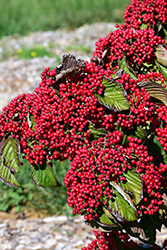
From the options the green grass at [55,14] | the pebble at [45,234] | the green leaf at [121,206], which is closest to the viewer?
the green leaf at [121,206]

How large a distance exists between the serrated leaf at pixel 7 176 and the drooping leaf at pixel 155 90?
0.80 meters

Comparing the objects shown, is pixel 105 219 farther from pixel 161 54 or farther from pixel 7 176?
pixel 161 54

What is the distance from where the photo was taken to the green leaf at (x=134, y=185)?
4.67 feet

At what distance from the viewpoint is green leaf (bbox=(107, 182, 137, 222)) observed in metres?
1.42

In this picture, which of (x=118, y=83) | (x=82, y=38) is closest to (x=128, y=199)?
(x=118, y=83)

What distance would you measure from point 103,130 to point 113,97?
0.55ft

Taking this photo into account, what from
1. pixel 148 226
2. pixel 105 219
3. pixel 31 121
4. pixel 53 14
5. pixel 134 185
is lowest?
pixel 148 226

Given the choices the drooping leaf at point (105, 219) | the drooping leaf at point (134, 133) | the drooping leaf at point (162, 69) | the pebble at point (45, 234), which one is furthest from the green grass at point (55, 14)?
the drooping leaf at point (105, 219)

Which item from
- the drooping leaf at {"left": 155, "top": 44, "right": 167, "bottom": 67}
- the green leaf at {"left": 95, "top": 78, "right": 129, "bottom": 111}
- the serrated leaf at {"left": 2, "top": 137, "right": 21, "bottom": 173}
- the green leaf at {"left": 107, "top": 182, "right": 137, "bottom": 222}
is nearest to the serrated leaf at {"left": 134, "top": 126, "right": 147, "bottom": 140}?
the green leaf at {"left": 95, "top": 78, "right": 129, "bottom": 111}

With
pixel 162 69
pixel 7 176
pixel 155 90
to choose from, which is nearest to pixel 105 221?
pixel 7 176

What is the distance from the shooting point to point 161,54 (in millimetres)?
1612

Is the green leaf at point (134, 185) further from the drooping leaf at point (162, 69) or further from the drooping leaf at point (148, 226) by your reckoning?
the drooping leaf at point (162, 69)

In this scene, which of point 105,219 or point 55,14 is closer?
point 105,219

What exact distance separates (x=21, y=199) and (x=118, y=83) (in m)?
2.93
